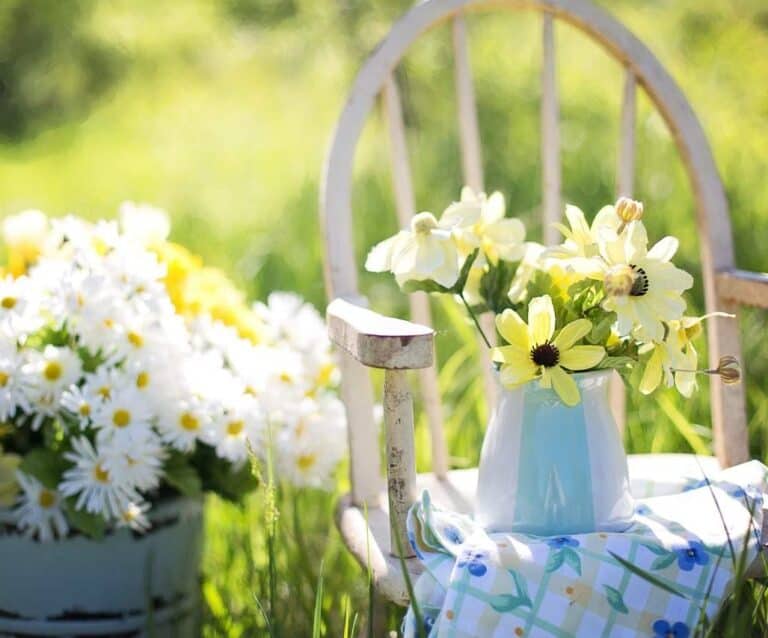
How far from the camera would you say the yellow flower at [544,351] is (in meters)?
0.86

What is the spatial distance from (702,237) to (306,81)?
258 cm

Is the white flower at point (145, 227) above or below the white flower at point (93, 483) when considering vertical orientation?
above

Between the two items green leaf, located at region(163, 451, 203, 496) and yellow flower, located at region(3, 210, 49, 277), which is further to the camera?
yellow flower, located at region(3, 210, 49, 277)

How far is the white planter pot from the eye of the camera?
1.22 m

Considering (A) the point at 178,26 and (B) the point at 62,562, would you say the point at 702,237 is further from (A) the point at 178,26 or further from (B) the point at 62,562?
(A) the point at 178,26

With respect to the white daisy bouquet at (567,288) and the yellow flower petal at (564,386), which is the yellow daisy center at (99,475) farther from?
the yellow flower petal at (564,386)

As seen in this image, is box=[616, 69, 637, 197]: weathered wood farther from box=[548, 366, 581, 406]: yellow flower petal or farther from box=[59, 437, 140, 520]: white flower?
box=[59, 437, 140, 520]: white flower

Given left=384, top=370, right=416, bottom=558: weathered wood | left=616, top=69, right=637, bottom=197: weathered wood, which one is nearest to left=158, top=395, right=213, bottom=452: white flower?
left=384, top=370, right=416, bottom=558: weathered wood

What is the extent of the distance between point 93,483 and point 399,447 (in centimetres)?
40

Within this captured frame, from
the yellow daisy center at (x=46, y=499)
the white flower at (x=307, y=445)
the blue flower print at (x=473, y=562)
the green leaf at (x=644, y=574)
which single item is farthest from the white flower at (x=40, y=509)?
the green leaf at (x=644, y=574)

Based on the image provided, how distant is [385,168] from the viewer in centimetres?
256

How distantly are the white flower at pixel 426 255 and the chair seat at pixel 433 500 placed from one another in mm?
226

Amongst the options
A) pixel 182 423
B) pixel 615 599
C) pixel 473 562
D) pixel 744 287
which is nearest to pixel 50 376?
pixel 182 423

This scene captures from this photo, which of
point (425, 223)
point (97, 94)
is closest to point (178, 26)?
point (97, 94)
